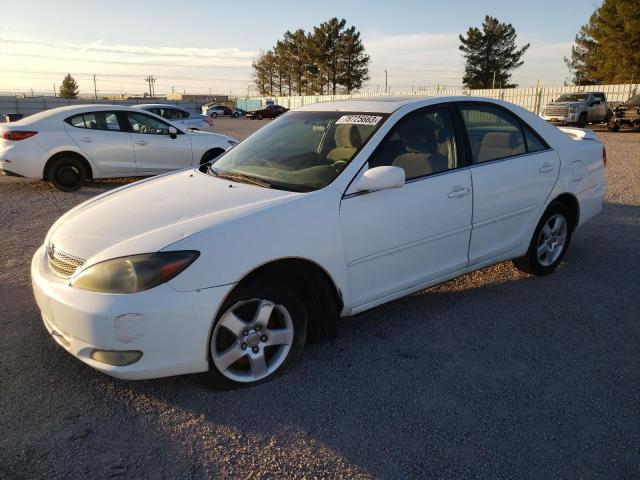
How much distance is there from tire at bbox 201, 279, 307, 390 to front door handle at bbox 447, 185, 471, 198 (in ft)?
4.56

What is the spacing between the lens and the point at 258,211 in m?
2.95

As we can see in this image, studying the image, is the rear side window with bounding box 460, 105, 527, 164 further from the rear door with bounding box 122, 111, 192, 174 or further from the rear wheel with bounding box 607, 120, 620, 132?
the rear wheel with bounding box 607, 120, 620, 132

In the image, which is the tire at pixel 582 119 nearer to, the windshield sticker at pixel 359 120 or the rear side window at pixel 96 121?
the rear side window at pixel 96 121

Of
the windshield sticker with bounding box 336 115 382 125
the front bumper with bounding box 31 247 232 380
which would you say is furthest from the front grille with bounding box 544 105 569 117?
the front bumper with bounding box 31 247 232 380

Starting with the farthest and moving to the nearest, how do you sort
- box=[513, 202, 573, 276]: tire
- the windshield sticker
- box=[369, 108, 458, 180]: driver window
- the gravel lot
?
1. box=[513, 202, 573, 276]: tire
2. the windshield sticker
3. box=[369, 108, 458, 180]: driver window
4. the gravel lot

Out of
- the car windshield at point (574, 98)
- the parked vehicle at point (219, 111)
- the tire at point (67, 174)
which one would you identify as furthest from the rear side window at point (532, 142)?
the parked vehicle at point (219, 111)

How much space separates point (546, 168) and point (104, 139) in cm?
750

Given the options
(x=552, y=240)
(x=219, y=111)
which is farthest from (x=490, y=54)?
(x=552, y=240)

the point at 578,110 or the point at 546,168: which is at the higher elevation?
the point at 578,110

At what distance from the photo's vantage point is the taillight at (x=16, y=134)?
28.9 ft

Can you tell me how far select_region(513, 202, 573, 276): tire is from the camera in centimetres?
464

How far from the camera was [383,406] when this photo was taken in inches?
113

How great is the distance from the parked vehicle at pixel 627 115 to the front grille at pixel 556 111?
199 cm

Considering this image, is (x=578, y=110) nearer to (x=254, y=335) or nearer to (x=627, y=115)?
(x=627, y=115)
